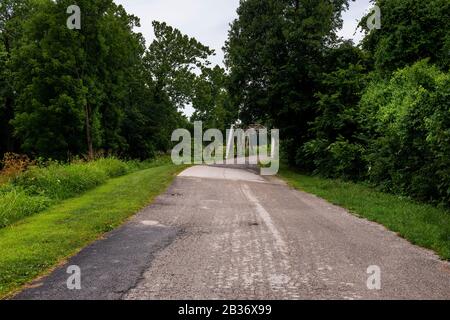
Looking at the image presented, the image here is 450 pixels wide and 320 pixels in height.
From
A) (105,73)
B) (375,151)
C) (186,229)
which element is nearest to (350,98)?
(375,151)

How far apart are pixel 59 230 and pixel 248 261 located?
14.9 feet

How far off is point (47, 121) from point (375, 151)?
25233mm

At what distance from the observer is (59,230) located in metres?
9.20

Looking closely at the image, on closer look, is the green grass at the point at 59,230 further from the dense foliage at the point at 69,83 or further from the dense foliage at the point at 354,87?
the dense foliage at the point at 69,83

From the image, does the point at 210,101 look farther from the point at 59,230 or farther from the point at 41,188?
the point at 59,230

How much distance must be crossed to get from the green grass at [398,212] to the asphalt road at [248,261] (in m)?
0.40

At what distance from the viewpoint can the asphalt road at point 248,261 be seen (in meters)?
5.56

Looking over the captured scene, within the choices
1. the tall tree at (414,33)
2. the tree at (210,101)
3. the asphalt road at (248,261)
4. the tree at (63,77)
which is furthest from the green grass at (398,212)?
the tree at (63,77)

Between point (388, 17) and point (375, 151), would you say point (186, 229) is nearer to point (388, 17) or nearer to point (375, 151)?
point (375, 151)

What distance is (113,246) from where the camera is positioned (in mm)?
7984

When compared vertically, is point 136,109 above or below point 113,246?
above

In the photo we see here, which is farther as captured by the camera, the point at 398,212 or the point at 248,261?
the point at 398,212

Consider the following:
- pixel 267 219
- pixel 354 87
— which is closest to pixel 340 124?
pixel 354 87
